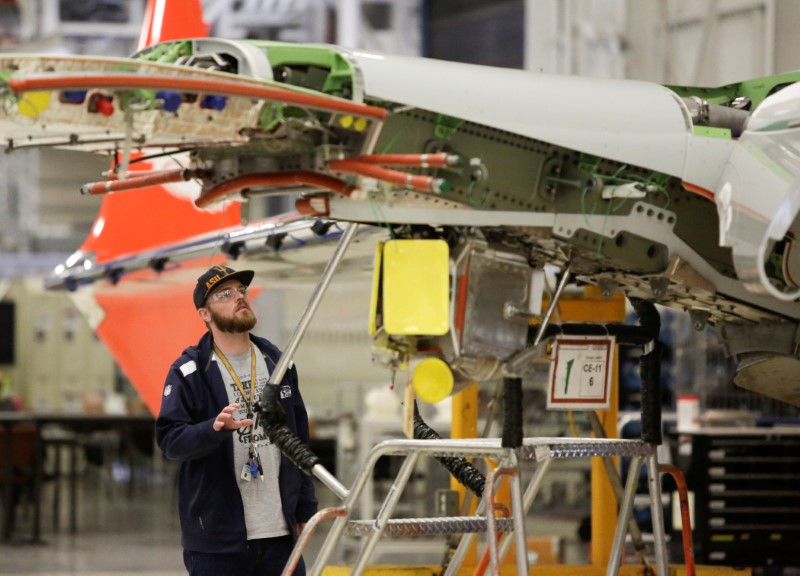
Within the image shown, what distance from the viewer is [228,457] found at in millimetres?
4699

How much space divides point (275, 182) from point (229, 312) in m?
1.32

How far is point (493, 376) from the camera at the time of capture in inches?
145

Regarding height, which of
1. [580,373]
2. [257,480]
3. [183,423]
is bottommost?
[257,480]

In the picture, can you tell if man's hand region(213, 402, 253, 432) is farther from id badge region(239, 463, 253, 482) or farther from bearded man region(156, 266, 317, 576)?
id badge region(239, 463, 253, 482)

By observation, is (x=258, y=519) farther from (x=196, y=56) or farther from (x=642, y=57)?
(x=642, y=57)

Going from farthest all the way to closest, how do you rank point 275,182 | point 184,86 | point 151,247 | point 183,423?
point 151,247 → point 183,423 → point 275,182 → point 184,86

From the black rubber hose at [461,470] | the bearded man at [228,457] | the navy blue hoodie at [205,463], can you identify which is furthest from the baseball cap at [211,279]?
the black rubber hose at [461,470]

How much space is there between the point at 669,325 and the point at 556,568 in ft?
24.8

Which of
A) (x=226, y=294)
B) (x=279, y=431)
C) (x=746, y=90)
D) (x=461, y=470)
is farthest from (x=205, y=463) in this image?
(x=746, y=90)

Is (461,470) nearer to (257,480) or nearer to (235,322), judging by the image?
(257,480)

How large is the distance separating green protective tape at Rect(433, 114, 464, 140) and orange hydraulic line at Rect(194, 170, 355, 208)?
282 millimetres

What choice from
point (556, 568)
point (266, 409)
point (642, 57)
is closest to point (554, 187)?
point (266, 409)

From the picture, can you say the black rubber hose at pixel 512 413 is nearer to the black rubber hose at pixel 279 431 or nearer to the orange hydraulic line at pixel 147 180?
the black rubber hose at pixel 279 431

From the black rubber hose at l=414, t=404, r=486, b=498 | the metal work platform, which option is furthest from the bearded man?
the metal work platform
